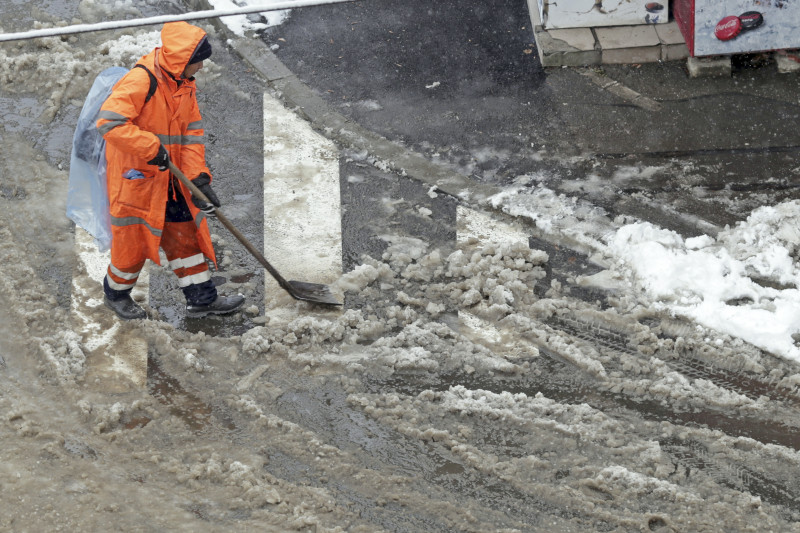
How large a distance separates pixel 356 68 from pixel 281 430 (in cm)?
401

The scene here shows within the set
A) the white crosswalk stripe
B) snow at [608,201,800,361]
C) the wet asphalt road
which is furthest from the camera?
the wet asphalt road

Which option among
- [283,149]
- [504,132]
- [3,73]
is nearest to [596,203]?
[504,132]

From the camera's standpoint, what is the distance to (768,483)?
155 inches

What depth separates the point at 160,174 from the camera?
4.67m

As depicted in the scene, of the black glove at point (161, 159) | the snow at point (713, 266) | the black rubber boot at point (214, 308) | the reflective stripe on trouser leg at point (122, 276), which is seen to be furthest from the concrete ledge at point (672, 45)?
the reflective stripe on trouser leg at point (122, 276)

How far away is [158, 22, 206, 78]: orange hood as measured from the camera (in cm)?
443

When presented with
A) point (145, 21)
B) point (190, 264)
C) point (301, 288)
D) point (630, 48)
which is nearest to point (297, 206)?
point (301, 288)

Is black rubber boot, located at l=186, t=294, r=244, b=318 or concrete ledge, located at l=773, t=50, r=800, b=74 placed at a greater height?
concrete ledge, located at l=773, t=50, r=800, b=74

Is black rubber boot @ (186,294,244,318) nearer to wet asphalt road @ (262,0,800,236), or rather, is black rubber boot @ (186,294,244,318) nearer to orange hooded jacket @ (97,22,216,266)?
orange hooded jacket @ (97,22,216,266)

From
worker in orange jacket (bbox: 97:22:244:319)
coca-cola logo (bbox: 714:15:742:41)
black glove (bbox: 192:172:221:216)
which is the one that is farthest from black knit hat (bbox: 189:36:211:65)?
coca-cola logo (bbox: 714:15:742:41)

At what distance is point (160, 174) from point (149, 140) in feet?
0.97

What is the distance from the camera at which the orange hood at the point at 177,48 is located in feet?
14.5

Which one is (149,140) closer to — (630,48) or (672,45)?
(630,48)

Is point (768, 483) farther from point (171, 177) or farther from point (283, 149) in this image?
point (283, 149)
